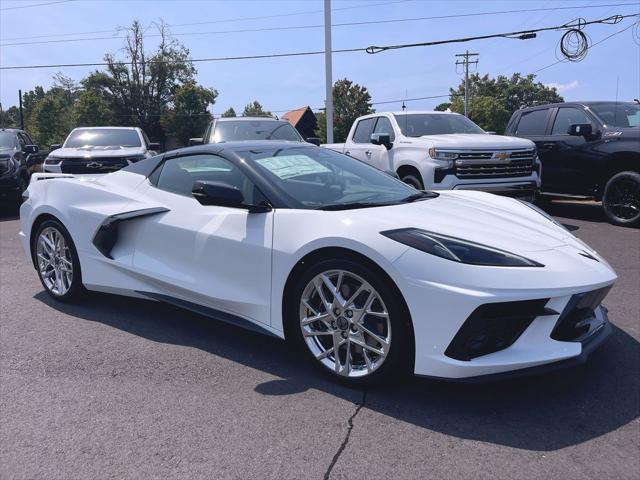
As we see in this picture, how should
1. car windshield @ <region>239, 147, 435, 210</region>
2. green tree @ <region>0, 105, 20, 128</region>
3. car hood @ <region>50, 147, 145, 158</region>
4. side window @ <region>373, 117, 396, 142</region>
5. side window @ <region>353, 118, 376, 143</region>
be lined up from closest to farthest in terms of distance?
car windshield @ <region>239, 147, 435, 210</region> < side window @ <region>373, 117, 396, 142</region> < side window @ <region>353, 118, 376, 143</region> < car hood @ <region>50, 147, 145, 158</region> < green tree @ <region>0, 105, 20, 128</region>

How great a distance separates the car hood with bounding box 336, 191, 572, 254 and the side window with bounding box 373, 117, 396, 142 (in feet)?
17.3

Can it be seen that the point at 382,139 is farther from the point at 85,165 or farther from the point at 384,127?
the point at 85,165

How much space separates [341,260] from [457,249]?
608 mm

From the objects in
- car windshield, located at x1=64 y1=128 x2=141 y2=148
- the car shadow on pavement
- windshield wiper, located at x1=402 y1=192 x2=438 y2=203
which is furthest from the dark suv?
car windshield, located at x1=64 y1=128 x2=141 y2=148

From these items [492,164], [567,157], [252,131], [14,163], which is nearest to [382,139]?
[492,164]

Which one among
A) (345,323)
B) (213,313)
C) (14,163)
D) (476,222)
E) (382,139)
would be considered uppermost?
(382,139)

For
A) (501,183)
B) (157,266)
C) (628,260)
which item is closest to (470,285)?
(157,266)

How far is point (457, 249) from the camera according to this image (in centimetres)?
280

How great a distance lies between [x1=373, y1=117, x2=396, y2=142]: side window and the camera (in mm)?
8953

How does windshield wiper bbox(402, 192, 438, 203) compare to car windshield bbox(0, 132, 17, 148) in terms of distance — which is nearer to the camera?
windshield wiper bbox(402, 192, 438, 203)

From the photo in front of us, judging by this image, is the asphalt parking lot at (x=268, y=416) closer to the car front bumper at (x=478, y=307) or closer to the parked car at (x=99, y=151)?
the car front bumper at (x=478, y=307)

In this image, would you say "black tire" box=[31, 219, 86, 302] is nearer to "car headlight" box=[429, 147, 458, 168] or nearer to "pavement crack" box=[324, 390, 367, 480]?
"pavement crack" box=[324, 390, 367, 480]

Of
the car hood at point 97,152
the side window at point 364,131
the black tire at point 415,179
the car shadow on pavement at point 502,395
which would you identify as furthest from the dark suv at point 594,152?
the car hood at point 97,152

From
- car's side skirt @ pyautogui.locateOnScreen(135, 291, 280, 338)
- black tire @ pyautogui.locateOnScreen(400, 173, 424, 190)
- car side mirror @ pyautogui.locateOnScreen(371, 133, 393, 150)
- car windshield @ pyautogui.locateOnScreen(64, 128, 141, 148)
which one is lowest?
car's side skirt @ pyautogui.locateOnScreen(135, 291, 280, 338)
